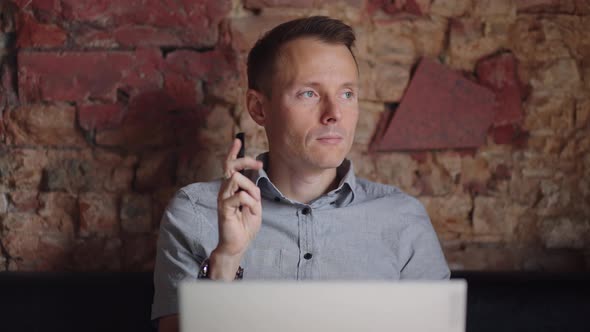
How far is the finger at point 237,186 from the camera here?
132 cm

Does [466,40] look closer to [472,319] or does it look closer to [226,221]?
[472,319]

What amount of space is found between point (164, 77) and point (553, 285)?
1.33 meters

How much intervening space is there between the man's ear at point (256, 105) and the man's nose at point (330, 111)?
0.21m

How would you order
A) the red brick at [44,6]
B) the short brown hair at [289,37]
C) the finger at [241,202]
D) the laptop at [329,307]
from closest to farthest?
the laptop at [329,307]
the finger at [241,202]
the short brown hair at [289,37]
the red brick at [44,6]

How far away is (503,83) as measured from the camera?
1.89 meters

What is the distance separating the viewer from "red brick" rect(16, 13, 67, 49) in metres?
1.84

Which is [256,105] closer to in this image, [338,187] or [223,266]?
[338,187]

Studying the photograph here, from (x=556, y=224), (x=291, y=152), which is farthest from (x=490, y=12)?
(x=291, y=152)

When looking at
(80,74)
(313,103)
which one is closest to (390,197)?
(313,103)

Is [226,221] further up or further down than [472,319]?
further up

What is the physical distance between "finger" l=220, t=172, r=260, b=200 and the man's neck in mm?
344

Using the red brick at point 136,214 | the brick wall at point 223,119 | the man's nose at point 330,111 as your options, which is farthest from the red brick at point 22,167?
the man's nose at point 330,111

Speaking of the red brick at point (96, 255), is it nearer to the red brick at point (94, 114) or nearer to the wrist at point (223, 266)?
the red brick at point (94, 114)

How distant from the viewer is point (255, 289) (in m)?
0.75
